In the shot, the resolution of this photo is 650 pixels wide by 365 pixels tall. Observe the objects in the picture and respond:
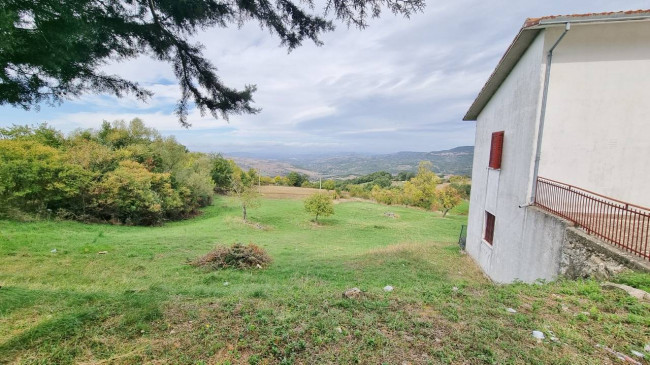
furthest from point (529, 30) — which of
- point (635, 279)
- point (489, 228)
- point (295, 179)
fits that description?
point (295, 179)

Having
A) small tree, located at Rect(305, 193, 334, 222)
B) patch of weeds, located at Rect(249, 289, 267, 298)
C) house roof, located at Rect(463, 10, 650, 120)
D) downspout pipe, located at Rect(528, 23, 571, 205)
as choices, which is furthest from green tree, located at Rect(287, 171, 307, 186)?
patch of weeds, located at Rect(249, 289, 267, 298)

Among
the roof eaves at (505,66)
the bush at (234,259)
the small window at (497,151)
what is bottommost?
the bush at (234,259)

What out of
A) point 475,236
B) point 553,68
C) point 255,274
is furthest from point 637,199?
point 255,274

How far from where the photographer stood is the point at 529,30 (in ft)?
24.5

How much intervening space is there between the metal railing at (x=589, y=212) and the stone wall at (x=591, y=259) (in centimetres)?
25

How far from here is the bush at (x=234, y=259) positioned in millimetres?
9172

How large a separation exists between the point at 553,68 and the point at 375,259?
8.45m

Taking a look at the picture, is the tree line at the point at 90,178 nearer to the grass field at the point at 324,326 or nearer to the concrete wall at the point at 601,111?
the grass field at the point at 324,326

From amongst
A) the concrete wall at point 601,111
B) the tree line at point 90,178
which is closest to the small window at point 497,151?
the concrete wall at point 601,111

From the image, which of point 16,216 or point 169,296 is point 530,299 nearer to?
point 169,296

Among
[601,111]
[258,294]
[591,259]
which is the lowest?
[258,294]

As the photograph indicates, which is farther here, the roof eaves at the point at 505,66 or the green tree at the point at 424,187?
the green tree at the point at 424,187

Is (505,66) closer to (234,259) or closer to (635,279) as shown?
(635,279)

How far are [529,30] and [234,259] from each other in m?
11.3
